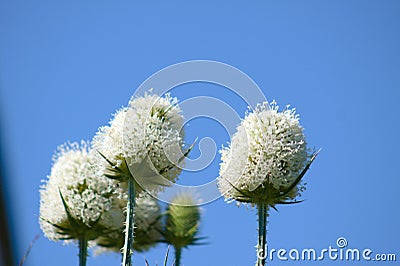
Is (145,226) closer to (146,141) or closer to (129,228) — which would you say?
(146,141)

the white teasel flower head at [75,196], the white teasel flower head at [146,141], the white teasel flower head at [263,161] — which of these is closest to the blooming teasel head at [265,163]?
the white teasel flower head at [263,161]

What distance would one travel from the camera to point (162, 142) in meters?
4.02

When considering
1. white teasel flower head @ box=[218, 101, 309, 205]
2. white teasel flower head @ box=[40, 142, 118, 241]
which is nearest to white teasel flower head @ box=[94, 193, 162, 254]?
white teasel flower head @ box=[40, 142, 118, 241]

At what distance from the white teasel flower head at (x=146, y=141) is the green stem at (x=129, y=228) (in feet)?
0.31

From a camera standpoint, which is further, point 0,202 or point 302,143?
point 302,143

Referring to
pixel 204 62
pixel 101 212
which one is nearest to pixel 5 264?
pixel 204 62

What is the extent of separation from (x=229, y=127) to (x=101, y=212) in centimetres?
167

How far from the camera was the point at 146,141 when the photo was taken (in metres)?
4.05

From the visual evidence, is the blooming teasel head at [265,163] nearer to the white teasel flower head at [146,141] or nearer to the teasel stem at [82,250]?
the white teasel flower head at [146,141]

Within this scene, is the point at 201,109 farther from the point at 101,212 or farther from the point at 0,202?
the point at 0,202

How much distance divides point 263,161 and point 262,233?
1.75ft

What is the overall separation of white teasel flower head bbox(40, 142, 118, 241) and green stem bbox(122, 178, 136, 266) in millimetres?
727

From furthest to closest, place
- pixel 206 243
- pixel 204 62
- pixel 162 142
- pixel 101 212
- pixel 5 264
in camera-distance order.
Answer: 1. pixel 206 243
2. pixel 101 212
3. pixel 204 62
4. pixel 162 142
5. pixel 5 264

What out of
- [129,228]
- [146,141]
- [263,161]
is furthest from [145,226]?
[263,161]
